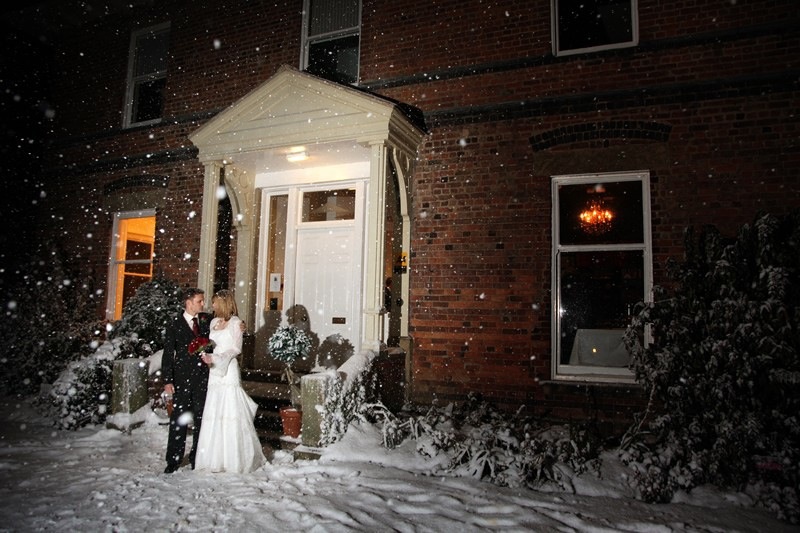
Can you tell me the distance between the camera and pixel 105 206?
9289mm

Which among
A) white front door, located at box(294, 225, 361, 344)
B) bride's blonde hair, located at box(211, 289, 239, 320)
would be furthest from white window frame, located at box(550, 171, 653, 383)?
bride's blonde hair, located at box(211, 289, 239, 320)

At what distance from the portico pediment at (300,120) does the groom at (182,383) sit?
293 cm

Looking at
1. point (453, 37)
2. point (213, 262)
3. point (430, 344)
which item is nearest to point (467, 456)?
point (430, 344)

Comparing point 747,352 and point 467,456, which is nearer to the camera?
point 747,352

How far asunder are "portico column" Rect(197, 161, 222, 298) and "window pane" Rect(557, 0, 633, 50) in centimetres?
509

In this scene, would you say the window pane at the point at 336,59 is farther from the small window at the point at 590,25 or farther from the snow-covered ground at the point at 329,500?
the snow-covered ground at the point at 329,500

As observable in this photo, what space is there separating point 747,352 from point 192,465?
503cm

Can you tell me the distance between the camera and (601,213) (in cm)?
623

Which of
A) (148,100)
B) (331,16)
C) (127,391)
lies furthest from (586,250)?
(148,100)

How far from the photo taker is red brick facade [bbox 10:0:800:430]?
5656 millimetres

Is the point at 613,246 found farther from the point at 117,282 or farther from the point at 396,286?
the point at 117,282

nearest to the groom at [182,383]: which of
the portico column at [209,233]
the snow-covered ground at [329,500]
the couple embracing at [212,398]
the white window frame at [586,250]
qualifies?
the couple embracing at [212,398]

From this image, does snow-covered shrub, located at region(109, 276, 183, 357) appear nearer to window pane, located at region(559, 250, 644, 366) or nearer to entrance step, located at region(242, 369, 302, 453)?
entrance step, located at region(242, 369, 302, 453)

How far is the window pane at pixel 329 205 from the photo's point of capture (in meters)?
7.59
